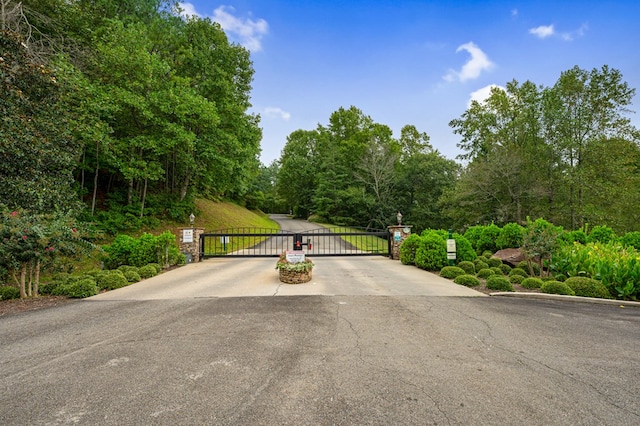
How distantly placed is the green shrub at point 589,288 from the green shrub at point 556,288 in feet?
0.47

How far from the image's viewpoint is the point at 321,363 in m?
2.64

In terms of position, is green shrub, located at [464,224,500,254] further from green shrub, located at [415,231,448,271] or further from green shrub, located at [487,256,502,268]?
green shrub, located at [415,231,448,271]

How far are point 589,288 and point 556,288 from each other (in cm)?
55

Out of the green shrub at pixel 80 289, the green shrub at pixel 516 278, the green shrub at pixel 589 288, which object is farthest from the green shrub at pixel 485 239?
the green shrub at pixel 80 289

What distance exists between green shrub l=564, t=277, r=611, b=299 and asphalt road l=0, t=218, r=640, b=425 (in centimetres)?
50

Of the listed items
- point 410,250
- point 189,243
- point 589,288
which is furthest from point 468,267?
point 189,243

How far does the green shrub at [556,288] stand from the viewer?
17.5ft

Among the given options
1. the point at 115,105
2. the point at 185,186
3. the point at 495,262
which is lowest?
the point at 495,262

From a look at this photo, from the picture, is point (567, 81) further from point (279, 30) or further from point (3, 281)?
point (3, 281)

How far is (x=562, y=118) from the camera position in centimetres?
1559

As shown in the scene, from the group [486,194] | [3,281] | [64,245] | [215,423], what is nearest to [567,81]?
[486,194]

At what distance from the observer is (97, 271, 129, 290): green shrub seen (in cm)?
612

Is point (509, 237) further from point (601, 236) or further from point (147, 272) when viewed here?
point (147, 272)

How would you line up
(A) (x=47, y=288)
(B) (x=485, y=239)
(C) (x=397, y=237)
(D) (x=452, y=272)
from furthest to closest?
1. (C) (x=397, y=237)
2. (B) (x=485, y=239)
3. (D) (x=452, y=272)
4. (A) (x=47, y=288)
